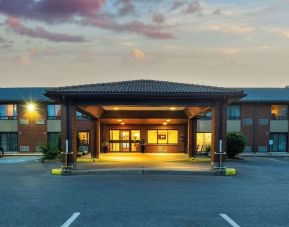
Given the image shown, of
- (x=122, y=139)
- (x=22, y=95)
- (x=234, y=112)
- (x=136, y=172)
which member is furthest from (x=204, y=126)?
(x=22, y=95)

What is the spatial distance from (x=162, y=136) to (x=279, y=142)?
13.5 metres

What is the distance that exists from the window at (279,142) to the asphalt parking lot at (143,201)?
22.6 metres

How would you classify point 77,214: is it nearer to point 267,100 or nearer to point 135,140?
point 135,140

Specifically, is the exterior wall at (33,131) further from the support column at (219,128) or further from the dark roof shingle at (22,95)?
the support column at (219,128)

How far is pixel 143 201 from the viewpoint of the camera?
36.0ft

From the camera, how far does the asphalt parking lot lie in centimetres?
853

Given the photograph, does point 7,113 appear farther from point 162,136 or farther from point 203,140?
Result: point 203,140

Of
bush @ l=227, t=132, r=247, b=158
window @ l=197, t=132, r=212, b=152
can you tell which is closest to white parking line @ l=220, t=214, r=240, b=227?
bush @ l=227, t=132, r=247, b=158

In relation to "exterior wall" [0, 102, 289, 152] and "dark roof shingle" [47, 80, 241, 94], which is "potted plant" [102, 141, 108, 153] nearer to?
"exterior wall" [0, 102, 289, 152]

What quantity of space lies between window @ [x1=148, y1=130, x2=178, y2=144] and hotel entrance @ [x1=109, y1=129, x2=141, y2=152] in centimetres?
143

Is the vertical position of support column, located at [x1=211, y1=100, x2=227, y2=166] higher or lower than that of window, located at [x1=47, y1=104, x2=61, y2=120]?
lower

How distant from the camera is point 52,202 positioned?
10789 mm

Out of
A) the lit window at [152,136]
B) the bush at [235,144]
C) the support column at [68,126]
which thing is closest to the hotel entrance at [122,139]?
the lit window at [152,136]

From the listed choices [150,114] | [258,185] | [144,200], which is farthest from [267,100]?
[144,200]
